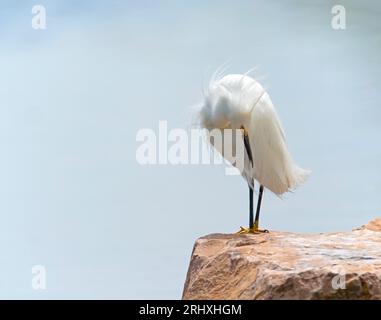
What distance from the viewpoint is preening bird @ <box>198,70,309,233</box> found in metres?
4.54

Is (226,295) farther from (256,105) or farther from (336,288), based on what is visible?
(256,105)

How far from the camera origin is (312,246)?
3.68 m

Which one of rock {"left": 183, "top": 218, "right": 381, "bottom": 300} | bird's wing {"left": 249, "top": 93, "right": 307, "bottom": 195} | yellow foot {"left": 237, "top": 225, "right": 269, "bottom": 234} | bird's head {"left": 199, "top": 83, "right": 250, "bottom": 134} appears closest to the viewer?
rock {"left": 183, "top": 218, "right": 381, "bottom": 300}

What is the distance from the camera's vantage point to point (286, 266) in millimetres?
3244

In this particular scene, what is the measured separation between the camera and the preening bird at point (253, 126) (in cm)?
454

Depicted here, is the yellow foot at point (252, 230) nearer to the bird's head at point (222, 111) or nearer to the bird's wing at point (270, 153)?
the bird's wing at point (270, 153)

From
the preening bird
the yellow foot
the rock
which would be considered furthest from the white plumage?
the rock

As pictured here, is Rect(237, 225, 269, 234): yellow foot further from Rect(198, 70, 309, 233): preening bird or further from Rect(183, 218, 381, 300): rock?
Rect(183, 218, 381, 300): rock

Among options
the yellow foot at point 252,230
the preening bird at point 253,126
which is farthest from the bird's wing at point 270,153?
the yellow foot at point 252,230

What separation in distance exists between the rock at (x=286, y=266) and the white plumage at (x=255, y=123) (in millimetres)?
591

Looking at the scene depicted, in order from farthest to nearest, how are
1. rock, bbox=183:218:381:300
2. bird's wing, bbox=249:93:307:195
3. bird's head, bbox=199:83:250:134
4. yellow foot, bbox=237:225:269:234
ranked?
bird's wing, bbox=249:93:307:195 → bird's head, bbox=199:83:250:134 → yellow foot, bbox=237:225:269:234 → rock, bbox=183:218:381:300

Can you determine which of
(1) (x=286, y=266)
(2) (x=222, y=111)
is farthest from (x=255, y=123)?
(1) (x=286, y=266)
